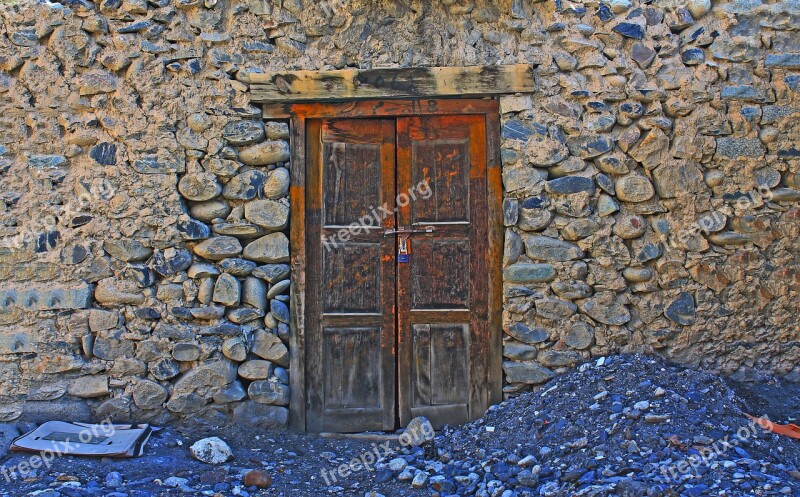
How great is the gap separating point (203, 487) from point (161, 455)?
0.41 meters

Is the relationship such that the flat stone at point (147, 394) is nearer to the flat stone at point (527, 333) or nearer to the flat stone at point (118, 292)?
the flat stone at point (118, 292)

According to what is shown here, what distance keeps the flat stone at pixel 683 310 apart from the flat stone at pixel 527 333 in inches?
27.4

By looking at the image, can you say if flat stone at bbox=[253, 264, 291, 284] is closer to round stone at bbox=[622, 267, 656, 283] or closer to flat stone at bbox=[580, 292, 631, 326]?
flat stone at bbox=[580, 292, 631, 326]

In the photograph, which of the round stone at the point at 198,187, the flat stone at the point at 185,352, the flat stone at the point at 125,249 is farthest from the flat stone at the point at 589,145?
the flat stone at the point at 125,249

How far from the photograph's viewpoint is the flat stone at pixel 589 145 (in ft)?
13.1

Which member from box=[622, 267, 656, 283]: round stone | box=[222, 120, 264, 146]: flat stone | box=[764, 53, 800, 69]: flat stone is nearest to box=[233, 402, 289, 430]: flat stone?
box=[222, 120, 264, 146]: flat stone

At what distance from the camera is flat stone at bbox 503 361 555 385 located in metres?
4.00

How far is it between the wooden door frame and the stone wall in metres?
0.07

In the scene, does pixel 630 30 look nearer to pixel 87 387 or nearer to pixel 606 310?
pixel 606 310

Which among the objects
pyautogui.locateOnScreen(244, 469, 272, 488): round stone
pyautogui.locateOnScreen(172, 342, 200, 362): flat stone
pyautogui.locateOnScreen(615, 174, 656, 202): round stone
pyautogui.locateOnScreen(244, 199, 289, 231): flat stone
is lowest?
pyautogui.locateOnScreen(244, 469, 272, 488): round stone

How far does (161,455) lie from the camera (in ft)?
12.1

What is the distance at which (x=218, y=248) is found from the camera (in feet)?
13.2

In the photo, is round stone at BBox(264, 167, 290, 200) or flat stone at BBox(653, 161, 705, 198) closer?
flat stone at BBox(653, 161, 705, 198)

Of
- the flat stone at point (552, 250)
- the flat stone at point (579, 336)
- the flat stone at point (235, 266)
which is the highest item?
the flat stone at point (552, 250)
